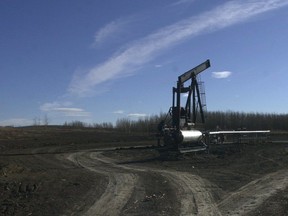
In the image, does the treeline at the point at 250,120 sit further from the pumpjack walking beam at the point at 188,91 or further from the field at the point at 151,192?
the field at the point at 151,192

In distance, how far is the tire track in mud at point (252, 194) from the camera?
11953 mm

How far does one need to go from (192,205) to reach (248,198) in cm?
216

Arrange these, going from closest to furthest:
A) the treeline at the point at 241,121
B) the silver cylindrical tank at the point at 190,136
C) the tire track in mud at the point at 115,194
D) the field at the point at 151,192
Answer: the tire track in mud at the point at 115,194, the field at the point at 151,192, the silver cylindrical tank at the point at 190,136, the treeline at the point at 241,121

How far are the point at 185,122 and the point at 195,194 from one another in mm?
19120

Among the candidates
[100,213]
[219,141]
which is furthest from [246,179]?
[219,141]

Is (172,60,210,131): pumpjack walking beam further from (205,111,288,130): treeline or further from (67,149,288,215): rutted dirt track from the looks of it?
(205,111,288,130): treeline

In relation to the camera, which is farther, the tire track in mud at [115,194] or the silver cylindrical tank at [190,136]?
the silver cylindrical tank at [190,136]

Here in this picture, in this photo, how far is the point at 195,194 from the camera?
14.2m

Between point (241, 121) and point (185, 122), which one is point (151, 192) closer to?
point (185, 122)

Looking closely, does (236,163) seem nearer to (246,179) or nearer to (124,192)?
(246,179)

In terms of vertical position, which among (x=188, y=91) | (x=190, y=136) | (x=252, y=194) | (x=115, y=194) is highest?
(x=188, y=91)

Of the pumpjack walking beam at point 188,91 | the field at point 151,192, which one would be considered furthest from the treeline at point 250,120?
the field at point 151,192

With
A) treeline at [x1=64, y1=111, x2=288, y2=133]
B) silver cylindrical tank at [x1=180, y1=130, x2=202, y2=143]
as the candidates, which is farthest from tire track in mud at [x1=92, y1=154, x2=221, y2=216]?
treeline at [x1=64, y1=111, x2=288, y2=133]

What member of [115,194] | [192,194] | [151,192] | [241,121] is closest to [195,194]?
[192,194]
